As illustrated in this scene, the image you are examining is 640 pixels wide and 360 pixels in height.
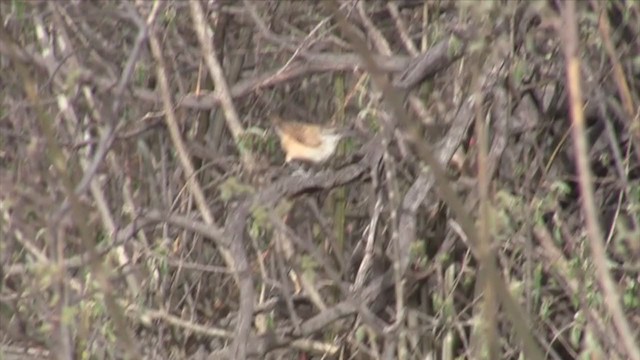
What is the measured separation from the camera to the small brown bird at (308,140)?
3.49 m

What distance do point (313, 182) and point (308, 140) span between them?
0.33 meters

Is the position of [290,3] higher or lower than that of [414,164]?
higher

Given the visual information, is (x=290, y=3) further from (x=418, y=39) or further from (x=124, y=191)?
(x=124, y=191)

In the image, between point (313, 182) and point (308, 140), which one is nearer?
point (313, 182)

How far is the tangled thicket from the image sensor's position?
312 cm

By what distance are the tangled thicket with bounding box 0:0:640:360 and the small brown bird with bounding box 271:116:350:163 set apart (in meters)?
0.05

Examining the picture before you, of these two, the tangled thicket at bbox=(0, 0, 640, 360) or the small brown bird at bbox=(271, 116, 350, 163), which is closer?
the tangled thicket at bbox=(0, 0, 640, 360)

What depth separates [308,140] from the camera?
356cm

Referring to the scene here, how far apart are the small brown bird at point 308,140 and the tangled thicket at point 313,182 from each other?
0.05 meters

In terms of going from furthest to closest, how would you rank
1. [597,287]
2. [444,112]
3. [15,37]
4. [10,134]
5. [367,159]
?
[15,37], [10,134], [444,112], [367,159], [597,287]

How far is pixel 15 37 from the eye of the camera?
170 inches

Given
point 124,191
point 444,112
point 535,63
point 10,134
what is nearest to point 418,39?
point 444,112

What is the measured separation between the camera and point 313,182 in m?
3.25

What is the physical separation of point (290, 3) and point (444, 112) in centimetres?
68
